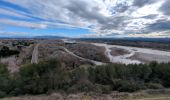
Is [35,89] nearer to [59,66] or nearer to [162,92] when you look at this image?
[59,66]

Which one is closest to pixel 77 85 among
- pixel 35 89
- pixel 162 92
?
pixel 35 89

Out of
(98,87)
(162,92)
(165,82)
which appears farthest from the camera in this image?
(165,82)

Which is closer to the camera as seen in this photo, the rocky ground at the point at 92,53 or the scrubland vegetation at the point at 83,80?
the scrubland vegetation at the point at 83,80

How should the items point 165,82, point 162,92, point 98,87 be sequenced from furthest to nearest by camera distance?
point 165,82 → point 98,87 → point 162,92

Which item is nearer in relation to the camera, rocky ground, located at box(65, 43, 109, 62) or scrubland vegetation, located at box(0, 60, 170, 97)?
scrubland vegetation, located at box(0, 60, 170, 97)

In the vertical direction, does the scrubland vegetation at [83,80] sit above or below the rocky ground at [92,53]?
above

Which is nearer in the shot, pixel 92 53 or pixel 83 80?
pixel 83 80

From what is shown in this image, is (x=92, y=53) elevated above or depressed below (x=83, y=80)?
below

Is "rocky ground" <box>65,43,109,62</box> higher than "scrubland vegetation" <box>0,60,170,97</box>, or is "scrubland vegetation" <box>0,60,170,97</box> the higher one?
"scrubland vegetation" <box>0,60,170,97</box>
